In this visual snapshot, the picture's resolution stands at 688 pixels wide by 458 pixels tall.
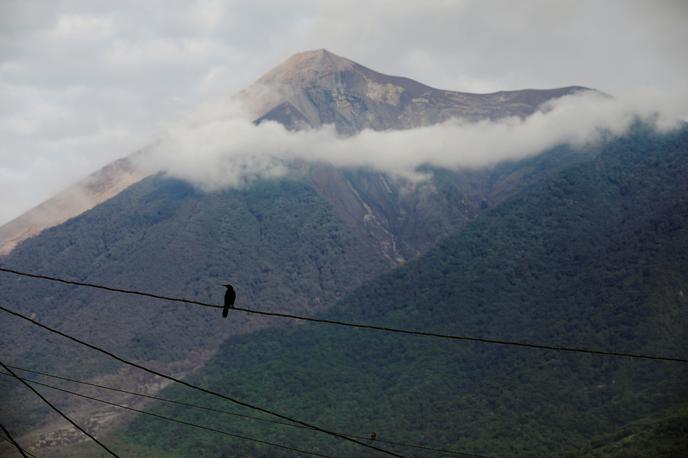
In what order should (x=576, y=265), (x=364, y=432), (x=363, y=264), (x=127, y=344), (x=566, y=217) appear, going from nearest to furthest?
(x=364, y=432) → (x=576, y=265) → (x=566, y=217) → (x=127, y=344) → (x=363, y=264)

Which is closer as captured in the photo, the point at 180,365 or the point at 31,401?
the point at 31,401

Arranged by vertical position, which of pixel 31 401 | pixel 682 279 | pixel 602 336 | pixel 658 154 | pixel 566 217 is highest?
pixel 658 154

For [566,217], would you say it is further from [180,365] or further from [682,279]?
[180,365]

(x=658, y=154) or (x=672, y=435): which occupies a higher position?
(x=658, y=154)

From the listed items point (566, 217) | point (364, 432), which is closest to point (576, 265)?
point (566, 217)

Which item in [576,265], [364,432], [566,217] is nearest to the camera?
[364,432]

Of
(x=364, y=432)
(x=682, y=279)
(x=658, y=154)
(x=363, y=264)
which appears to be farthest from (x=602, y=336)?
(x=363, y=264)
